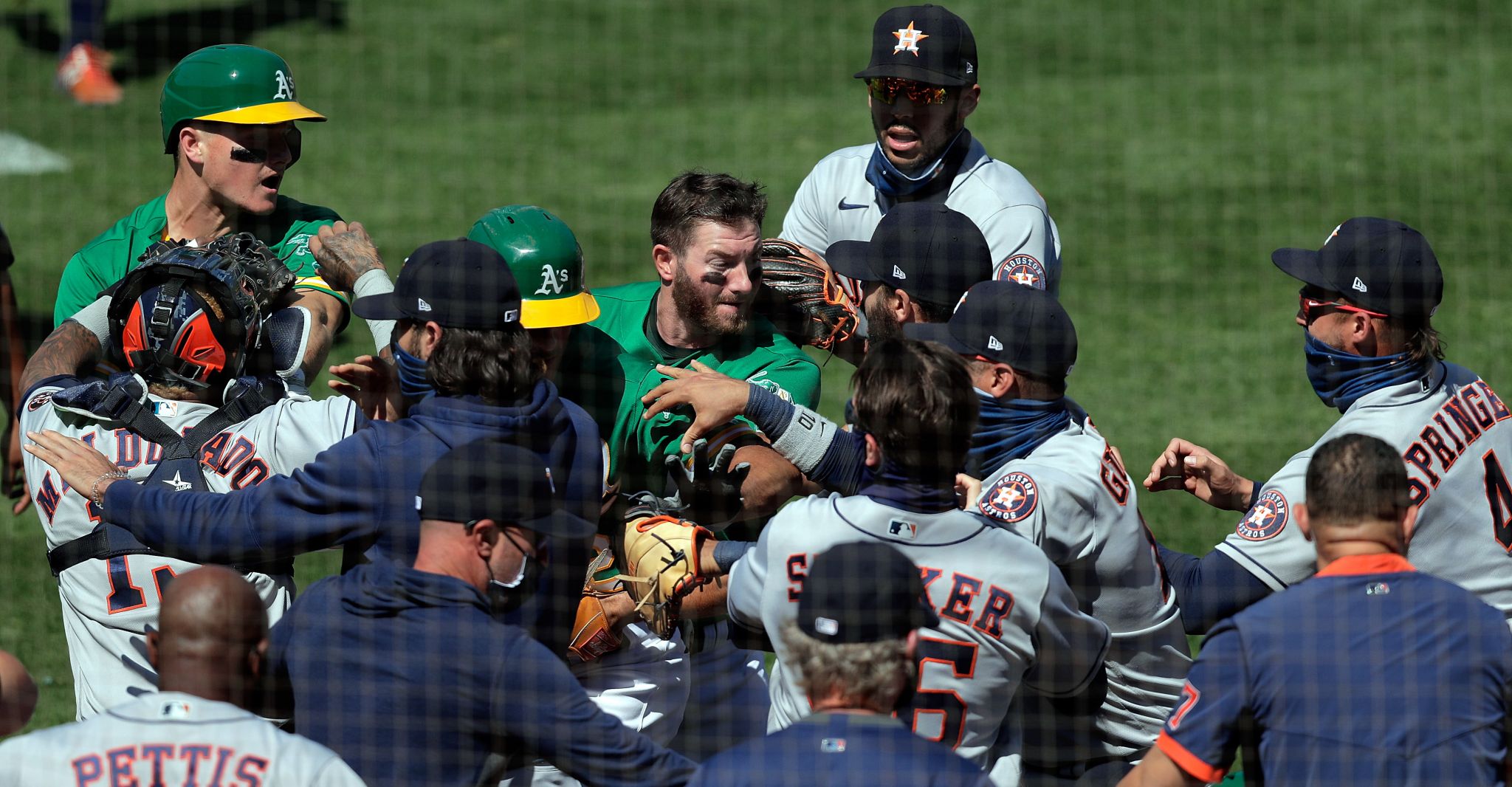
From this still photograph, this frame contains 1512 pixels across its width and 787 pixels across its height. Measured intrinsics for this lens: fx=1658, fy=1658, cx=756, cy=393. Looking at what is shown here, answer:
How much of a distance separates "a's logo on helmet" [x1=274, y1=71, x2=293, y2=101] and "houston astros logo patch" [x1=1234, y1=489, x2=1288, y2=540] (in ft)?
10.3

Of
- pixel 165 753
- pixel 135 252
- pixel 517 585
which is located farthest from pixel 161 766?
pixel 135 252

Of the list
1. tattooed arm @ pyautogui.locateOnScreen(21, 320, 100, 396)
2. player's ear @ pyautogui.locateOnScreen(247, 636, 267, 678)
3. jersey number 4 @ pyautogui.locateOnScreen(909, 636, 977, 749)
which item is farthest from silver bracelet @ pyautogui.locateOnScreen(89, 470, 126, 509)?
jersey number 4 @ pyautogui.locateOnScreen(909, 636, 977, 749)

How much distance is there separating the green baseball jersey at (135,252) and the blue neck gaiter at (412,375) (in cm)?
106

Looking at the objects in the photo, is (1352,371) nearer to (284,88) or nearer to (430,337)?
(430,337)

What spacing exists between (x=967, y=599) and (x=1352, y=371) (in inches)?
58.4

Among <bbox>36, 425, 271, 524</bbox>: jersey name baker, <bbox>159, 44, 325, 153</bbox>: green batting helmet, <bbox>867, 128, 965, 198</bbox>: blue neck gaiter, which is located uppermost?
<bbox>159, 44, 325, 153</bbox>: green batting helmet

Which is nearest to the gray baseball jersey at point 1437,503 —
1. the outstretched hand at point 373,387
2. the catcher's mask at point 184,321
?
the outstretched hand at point 373,387

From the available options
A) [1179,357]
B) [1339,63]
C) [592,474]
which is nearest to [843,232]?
[592,474]

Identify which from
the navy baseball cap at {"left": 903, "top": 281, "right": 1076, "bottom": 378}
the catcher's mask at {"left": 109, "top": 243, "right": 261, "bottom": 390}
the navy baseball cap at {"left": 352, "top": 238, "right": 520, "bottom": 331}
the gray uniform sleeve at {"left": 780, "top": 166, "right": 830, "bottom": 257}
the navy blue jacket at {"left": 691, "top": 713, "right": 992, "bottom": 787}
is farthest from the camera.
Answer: the gray uniform sleeve at {"left": 780, "top": 166, "right": 830, "bottom": 257}

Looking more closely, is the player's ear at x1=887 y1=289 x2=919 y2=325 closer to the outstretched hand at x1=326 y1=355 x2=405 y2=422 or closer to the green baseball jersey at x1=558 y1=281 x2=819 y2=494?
the green baseball jersey at x1=558 y1=281 x2=819 y2=494

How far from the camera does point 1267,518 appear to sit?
4.20 meters

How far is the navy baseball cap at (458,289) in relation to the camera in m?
3.70

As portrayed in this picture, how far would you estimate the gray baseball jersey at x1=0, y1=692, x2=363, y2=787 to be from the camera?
293 cm

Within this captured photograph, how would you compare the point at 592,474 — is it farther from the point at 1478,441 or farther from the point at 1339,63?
the point at 1339,63
